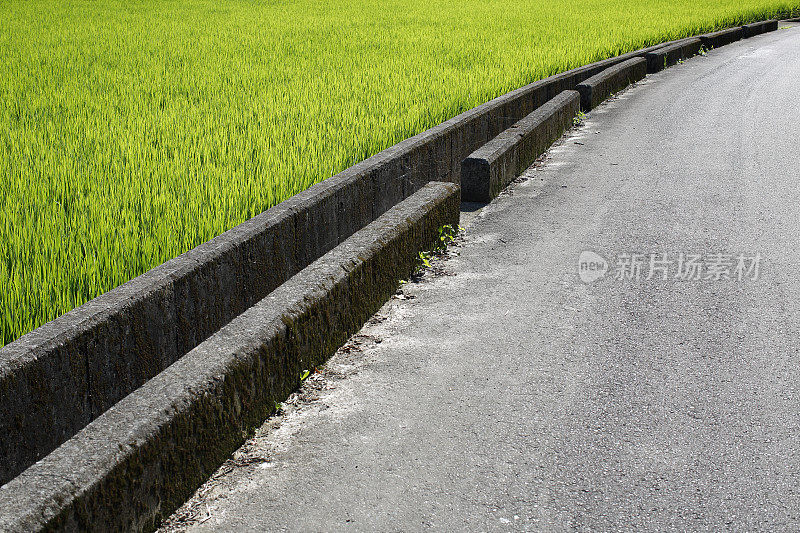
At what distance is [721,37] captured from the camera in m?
21.0

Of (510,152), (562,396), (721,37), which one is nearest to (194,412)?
(562,396)

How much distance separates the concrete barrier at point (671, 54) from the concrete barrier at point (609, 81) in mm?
688

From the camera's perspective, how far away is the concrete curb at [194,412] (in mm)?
2342

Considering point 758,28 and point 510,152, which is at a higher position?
point 758,28

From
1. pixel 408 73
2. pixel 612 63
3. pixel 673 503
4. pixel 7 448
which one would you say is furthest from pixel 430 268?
pixel 612 63

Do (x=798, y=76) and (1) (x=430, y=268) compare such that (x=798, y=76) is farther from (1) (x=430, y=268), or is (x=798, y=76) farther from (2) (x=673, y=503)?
(2) (x=673, y=503)

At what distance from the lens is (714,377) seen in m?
3.75

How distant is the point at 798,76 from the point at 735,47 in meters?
6.50

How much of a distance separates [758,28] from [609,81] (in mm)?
14527

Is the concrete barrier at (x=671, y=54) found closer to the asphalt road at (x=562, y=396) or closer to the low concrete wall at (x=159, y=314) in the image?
Result: the asphalt road at (x=562, y=396)

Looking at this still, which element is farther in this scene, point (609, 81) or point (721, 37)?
point (721, 37)

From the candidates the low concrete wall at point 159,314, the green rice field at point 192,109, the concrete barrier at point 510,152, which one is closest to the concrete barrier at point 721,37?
the green rice field at point 192,109

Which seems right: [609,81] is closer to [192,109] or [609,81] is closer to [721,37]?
[192,109]

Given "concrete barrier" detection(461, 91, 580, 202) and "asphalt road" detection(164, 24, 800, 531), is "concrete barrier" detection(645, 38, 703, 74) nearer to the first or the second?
"concrete barrier" detection(461, 91, 580, 202)
